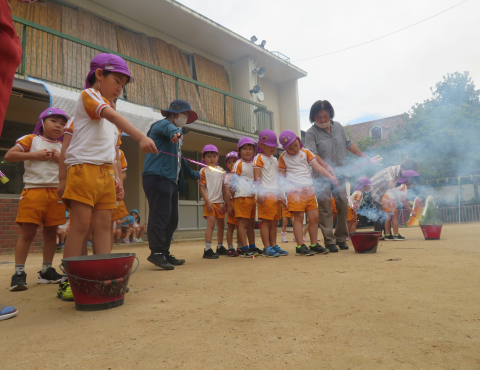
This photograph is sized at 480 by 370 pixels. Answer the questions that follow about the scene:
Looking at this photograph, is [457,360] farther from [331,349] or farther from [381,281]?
[381,281]

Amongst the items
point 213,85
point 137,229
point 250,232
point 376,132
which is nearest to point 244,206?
point 250,232

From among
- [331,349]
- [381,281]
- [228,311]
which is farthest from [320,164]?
[331,349]

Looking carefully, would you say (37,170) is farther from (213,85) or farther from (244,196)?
(213,85)

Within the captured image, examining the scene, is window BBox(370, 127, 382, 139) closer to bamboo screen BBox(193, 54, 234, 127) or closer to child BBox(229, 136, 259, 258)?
bamboo screen BBox(193, 54, 234, 127)

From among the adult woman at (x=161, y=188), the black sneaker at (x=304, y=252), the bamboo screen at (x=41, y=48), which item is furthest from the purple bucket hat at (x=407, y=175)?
the bamboo screen at (x=41, y=48)

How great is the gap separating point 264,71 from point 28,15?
742cm

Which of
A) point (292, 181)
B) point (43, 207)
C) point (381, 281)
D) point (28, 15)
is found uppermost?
point (28, 15)

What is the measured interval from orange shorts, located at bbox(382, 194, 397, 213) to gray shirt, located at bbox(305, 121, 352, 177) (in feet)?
7.39

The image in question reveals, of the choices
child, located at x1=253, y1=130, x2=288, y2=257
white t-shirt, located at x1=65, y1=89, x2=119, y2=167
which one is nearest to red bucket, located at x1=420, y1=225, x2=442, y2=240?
child, located at x1=253, y1=130, x2=288, y2=257

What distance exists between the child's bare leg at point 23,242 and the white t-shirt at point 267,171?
9.07ft

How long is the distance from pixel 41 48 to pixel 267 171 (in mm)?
5511

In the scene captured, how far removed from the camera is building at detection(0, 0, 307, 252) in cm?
673

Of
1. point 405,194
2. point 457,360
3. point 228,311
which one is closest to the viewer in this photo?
point 457,360

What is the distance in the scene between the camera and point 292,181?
4648 mm
